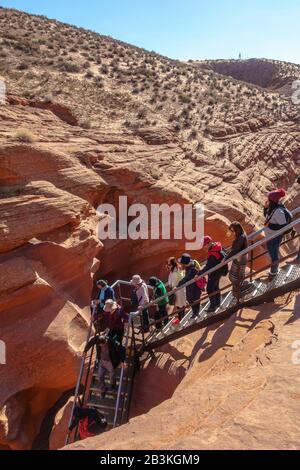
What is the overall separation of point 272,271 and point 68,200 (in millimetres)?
6127

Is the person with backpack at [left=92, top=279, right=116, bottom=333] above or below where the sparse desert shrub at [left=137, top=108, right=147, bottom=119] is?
below

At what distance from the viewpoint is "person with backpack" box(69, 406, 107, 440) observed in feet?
23.2

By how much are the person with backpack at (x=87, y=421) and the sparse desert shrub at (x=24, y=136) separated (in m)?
7.80

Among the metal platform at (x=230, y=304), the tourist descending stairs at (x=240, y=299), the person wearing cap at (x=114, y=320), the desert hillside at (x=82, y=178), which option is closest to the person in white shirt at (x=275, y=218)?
the tourist descending stairs at (x=240, y=299)

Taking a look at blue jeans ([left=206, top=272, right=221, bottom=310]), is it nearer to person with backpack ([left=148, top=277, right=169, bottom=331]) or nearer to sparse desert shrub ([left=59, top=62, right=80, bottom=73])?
person with backpack ([left=148, top=277, right=169, bottom=331])

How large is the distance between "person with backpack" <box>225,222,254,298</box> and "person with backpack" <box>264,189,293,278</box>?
0.51 m

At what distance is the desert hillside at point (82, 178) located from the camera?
9859mm

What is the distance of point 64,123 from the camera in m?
15.0

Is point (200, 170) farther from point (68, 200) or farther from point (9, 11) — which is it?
point (9, 11)

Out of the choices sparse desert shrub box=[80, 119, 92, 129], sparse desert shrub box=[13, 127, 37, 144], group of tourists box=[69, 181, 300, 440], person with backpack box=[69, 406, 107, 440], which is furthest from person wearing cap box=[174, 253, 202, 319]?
sparse desert shrub box=[80, 119, 92, 129]

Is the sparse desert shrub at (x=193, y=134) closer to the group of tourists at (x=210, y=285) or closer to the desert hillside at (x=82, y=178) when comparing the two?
the desert hillside at (x=82, y=178)

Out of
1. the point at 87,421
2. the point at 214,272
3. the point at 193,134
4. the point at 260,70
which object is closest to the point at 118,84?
the point at 193,134

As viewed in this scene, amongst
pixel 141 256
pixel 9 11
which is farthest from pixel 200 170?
pixel 9 11

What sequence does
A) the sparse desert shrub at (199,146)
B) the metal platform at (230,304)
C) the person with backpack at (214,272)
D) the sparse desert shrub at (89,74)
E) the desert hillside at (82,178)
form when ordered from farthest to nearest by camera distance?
1. the sparse desert shrub at (89,74)
2. the sparse desert shrub at (199,146)
3. the desert hillside at (82,178)
4. the person with backpack at (214,272)
5. the metal platform at (230,304)
